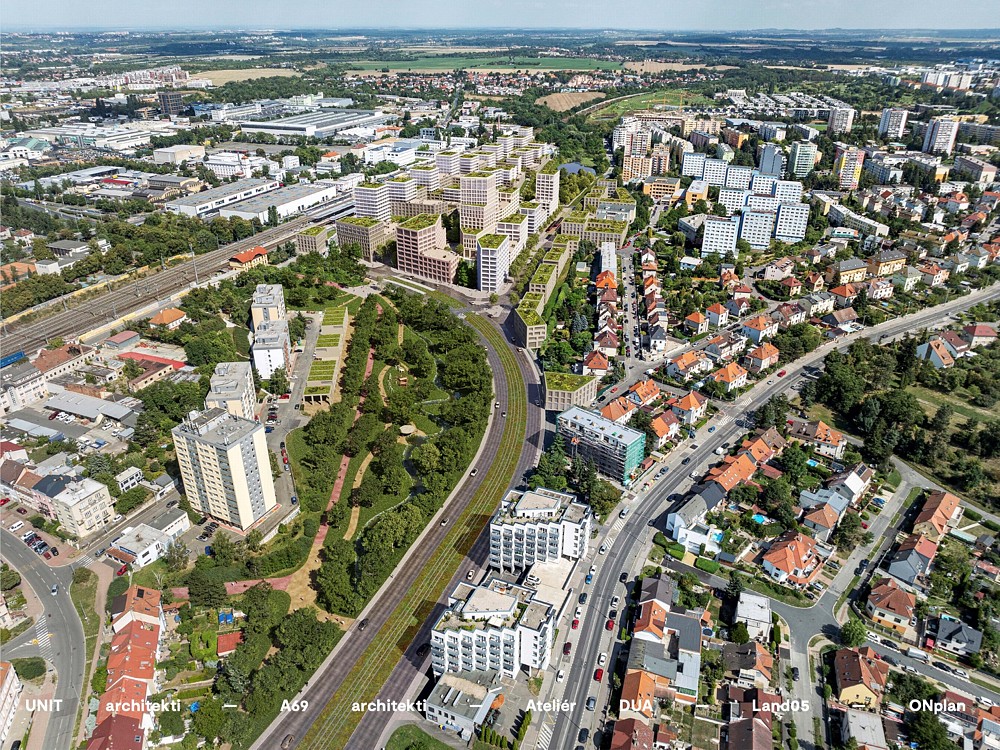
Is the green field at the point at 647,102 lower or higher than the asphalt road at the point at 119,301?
higher

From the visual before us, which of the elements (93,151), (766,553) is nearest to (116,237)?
(93,151)

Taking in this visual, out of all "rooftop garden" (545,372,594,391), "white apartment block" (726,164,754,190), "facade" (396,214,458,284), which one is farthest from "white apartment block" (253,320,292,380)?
"white apartment block" (726,164,754,190)

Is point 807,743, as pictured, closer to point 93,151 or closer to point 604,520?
point 604,520

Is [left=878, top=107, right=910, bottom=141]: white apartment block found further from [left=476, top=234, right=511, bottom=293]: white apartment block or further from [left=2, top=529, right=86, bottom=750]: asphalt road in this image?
[left=2, top=529, right=86, bottom=750]: asphalt road

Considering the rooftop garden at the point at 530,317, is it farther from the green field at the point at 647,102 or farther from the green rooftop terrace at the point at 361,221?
the green field at the point at 647,102

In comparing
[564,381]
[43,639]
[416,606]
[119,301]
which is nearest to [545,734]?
[416,606]

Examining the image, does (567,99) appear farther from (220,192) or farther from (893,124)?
(220,192)

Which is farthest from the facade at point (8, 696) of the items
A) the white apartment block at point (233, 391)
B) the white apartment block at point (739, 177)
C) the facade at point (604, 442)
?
the white apartment block at point (739, 177)
